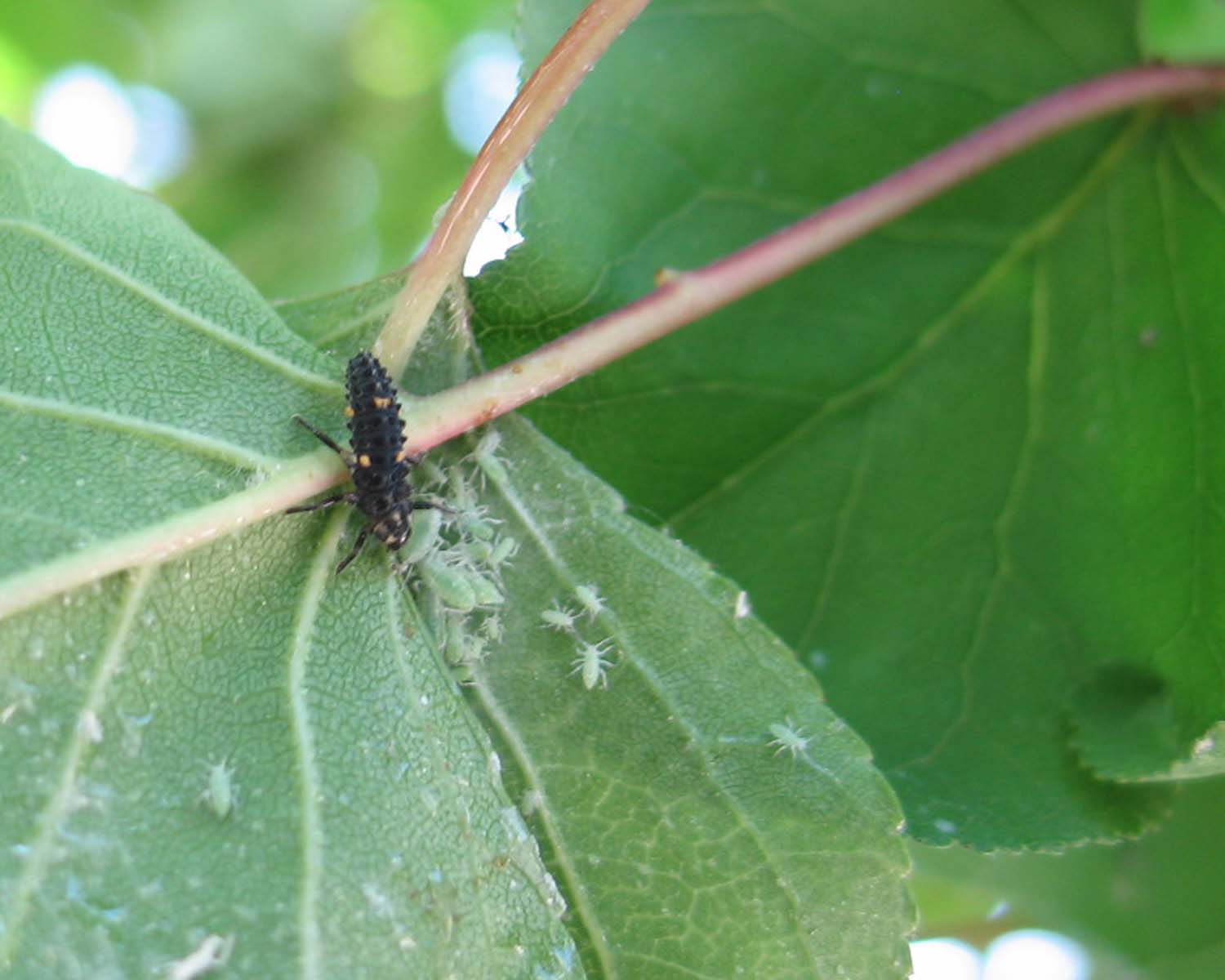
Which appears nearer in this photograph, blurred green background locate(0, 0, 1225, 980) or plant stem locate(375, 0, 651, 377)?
plant stem locate(375, 0, 651, 377)

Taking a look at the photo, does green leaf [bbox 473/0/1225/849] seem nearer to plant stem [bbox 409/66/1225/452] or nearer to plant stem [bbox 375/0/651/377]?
plant stem [bbox 409/66/1225/452]

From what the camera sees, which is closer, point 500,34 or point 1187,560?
point 1187,560

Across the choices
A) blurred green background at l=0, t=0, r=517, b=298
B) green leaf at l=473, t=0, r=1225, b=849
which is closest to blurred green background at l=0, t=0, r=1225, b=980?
blurred green background at l=0, t=0, r=517, b=298

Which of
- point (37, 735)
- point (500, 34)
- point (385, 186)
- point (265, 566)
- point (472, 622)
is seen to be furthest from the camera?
point (385, 186)

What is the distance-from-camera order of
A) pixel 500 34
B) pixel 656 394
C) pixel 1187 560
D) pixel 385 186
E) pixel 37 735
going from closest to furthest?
pixel 37 735 → pixel 1187 560 → pixel 656 394 → pixel 500 34 → pixel 385 186

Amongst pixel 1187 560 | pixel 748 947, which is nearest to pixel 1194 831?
pixel 1187 560

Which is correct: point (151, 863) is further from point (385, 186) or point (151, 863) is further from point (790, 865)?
point (385, 186)
